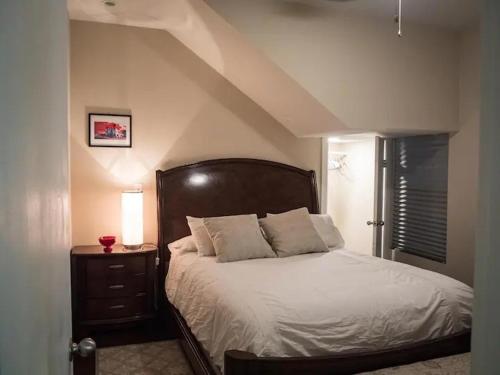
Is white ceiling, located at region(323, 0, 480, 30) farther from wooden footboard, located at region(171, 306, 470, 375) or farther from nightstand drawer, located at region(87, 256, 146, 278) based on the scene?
nightstand drawer, located at region(87, 256, 146, 278)

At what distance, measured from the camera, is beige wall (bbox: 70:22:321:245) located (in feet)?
12.8

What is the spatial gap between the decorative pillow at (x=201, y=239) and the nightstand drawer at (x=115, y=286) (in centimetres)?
56

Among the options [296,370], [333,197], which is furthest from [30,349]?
[333,197]

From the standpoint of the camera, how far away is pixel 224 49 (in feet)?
11.6

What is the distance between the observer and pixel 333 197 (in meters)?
5.74

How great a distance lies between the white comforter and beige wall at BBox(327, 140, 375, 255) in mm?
1973

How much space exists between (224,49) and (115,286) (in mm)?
2184

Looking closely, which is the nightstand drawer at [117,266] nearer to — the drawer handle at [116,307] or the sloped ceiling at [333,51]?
the drawer handle at [116,307]

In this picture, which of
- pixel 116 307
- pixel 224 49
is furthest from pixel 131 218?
pixel 224 49

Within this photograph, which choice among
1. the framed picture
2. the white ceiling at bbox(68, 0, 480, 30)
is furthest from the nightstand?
the white ceiling at bbox(68, 0, 480, 30)

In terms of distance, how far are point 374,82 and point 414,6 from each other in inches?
24.3

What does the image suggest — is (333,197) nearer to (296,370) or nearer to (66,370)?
(296,370)

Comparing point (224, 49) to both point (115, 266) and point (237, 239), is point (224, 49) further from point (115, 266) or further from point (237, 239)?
point (115, 266)

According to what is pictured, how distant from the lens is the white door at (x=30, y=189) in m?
0.58
